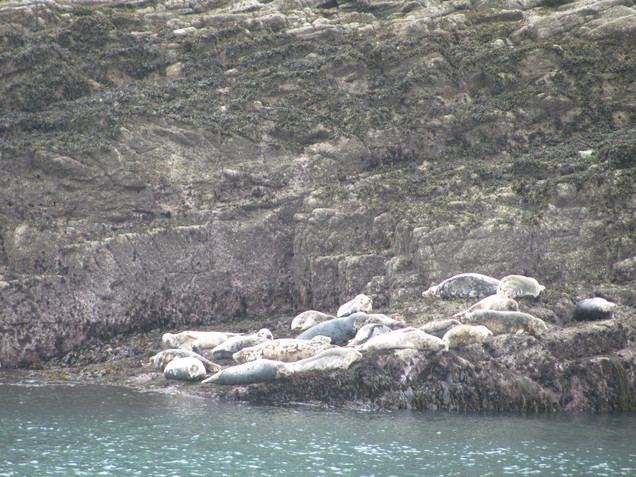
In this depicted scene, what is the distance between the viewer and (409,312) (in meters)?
13.6

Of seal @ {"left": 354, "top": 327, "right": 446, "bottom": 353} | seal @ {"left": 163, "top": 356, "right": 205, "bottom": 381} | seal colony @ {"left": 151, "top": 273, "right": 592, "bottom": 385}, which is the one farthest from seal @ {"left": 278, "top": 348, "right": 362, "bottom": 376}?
seal @ {"left": 163, "top": 356, "right": 205, "bottom": 381}

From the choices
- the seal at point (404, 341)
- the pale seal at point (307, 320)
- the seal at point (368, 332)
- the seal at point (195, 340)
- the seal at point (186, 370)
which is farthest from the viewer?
the pale seal at point (307, 320)

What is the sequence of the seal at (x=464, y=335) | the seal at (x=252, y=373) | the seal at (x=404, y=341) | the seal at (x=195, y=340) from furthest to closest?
1. the seal at (x=195, y=340)
2. the seal at (x=464, y=335)
3. the seal at (x=404, y=341)
4. the seal at (x=252, y=373)

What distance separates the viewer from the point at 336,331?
43.8 ft

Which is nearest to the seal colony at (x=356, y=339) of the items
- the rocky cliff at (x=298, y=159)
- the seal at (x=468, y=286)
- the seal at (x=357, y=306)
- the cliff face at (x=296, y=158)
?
the seal at (x=468, y=286)

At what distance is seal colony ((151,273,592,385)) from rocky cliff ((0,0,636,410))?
2.50 feet

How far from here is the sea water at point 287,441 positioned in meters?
7.45

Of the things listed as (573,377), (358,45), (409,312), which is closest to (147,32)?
(358,45)

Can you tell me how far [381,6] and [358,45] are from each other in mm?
4383

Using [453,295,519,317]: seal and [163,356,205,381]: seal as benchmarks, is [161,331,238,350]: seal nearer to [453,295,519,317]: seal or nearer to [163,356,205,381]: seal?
[163,356,205,381]: seal

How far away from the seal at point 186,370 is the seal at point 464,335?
4176 millimetres

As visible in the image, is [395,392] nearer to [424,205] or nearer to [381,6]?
[424,205]

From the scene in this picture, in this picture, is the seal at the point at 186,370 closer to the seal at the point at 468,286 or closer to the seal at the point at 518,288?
the seal at the point at 468,286

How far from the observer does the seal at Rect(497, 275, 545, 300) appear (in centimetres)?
1323
